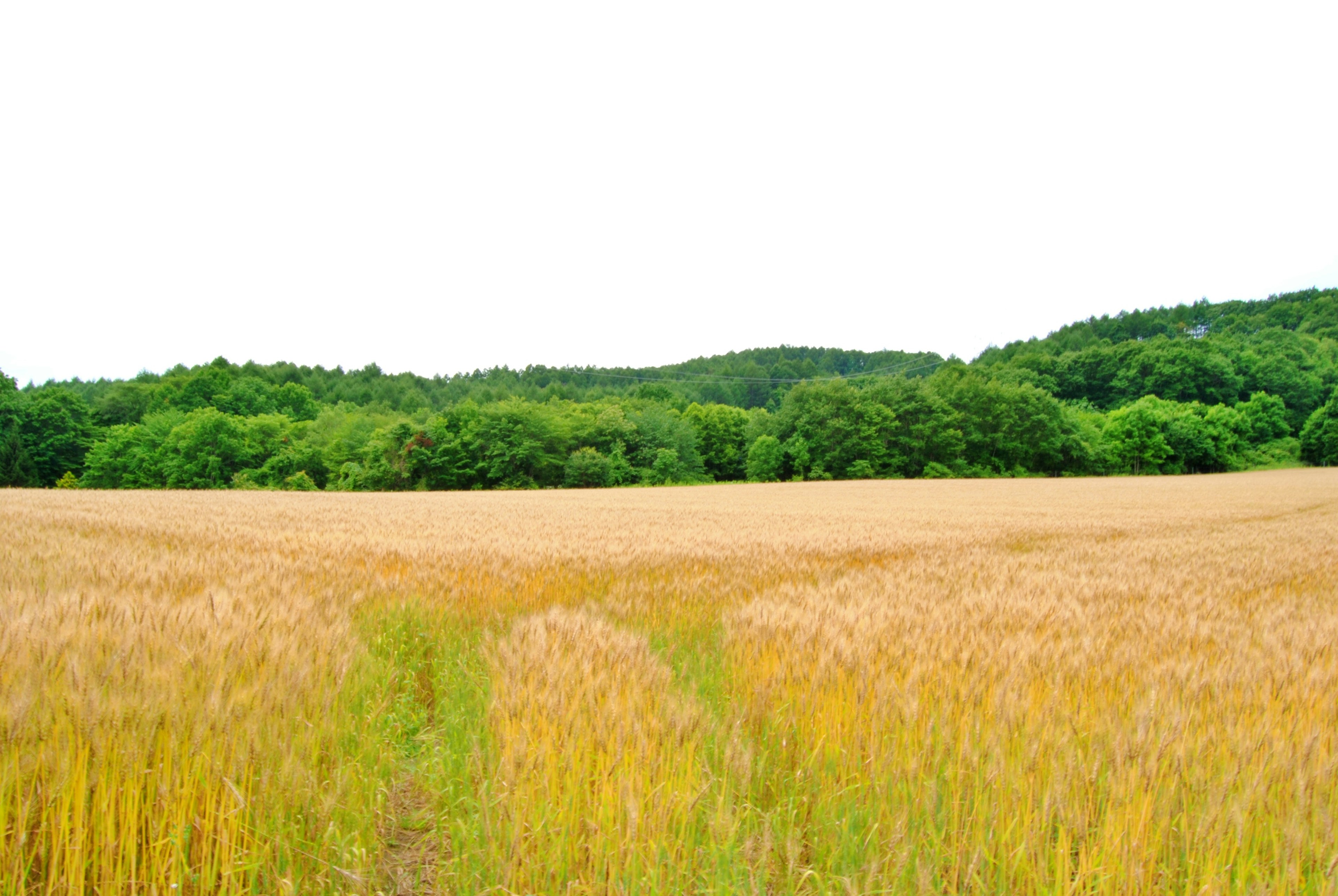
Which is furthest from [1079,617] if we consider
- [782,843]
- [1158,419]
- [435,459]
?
[1158,419]

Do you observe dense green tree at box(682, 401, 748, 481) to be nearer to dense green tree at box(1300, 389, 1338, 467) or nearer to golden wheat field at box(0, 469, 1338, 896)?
dense green tree at box(1300, 389, 1338, 467)

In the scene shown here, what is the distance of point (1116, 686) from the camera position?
3.12 metres

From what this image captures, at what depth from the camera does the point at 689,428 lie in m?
74.8

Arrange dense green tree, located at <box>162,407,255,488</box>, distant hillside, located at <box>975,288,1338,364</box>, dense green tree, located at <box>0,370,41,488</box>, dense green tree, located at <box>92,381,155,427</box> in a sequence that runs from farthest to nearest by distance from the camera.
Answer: distant hillside, located at <box>975,288,1338,364</box> → dense green tree, located at <box>92,381,155,427</box> → dense green tree, located at <box>0,370,41,488</box> → dense green tree, located at <box>162,407,255,488</box>

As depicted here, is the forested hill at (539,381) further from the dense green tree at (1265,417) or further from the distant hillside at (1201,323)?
the dense green tree at (1265,417)

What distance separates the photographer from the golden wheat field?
1.87 meters

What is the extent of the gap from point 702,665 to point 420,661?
1955 millimetres

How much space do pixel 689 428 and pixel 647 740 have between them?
7252 centimetres

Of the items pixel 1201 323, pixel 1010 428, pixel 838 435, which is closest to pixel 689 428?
pixel 838 435

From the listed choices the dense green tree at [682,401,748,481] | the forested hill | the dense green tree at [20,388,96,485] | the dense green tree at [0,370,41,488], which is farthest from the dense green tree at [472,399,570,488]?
the dense green tree at [20,388,96,485]

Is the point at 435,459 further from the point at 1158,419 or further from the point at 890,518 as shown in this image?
the point at 1158,419

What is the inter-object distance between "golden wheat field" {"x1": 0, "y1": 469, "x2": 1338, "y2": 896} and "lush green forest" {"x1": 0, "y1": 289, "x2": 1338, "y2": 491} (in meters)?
60.2

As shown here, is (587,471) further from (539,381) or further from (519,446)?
(539,381)

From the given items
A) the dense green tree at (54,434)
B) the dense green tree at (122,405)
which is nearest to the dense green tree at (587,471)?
the dense green tree at (54,434)
